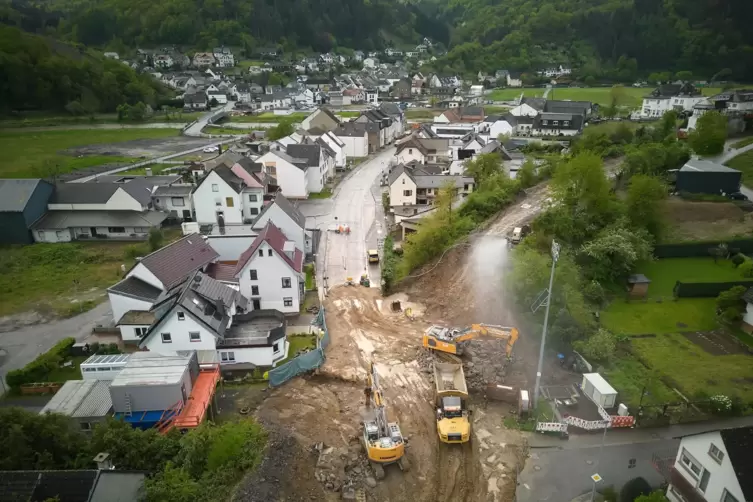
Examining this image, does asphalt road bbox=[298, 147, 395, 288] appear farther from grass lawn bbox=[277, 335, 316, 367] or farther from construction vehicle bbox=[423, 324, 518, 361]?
construction vehicle bbox=[423, 324, 518, 361]

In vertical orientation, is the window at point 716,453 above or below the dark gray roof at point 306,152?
below

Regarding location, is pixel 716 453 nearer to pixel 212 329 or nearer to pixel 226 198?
pixel 212 329

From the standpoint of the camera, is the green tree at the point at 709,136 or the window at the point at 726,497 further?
the green tree at the point at 709,136

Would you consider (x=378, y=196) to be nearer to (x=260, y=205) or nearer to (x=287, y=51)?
(x=260, y=205)

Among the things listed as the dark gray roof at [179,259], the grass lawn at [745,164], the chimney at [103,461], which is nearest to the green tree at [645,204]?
the grass lawn at [745,164]

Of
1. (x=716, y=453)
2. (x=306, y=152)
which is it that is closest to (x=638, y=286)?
(x=716, y=453)

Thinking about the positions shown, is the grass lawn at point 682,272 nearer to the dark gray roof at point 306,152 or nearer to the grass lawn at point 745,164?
the grass lawn at point 745,164

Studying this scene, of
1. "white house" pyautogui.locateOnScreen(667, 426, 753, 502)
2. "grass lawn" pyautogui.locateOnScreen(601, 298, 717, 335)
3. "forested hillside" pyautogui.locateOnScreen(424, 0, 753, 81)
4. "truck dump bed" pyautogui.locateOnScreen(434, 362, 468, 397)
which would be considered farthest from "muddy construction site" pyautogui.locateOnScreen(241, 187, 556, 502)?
"forested hillside" pyautogui.locateOnScreen(424, 0, 753, 81)

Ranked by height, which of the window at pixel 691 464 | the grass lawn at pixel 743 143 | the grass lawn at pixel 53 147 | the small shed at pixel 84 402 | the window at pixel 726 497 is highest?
the grass lawn at pixel 743 143
